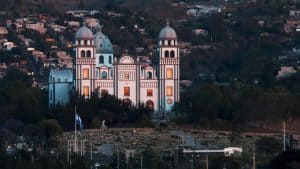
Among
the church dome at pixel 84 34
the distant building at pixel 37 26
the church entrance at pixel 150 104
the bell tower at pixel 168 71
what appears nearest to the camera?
the church entrance at pixel 150 104

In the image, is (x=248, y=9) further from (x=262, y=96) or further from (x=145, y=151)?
(x=145, y=151)

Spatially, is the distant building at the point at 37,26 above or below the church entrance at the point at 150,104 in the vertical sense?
above

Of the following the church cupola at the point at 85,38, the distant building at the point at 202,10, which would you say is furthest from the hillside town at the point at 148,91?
the distant building at the point at 202,10

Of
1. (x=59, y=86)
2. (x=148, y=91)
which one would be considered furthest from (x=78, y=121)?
(x=59, y=86)

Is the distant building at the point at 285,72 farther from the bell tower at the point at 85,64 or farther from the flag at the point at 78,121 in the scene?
the flag at the point at 78,121

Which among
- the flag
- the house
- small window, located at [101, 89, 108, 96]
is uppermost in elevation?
the house

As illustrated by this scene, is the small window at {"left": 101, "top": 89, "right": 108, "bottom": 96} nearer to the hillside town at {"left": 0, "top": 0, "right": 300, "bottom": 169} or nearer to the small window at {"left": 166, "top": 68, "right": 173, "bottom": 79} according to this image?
the hillside town at {"left": 0, "top": 0, "right": 300, "bottom": 169}

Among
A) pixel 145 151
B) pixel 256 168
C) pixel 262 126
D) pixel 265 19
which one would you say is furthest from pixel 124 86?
pixel 265 19

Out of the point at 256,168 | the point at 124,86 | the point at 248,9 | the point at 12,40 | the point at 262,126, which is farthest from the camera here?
the point at 248,9

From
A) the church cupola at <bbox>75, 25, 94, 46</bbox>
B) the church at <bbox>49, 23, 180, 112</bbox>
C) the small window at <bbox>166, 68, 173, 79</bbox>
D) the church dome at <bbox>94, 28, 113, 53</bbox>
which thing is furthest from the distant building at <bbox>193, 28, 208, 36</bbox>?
the church cupola at <bbox>75, 25, 94, 46</bbox>
